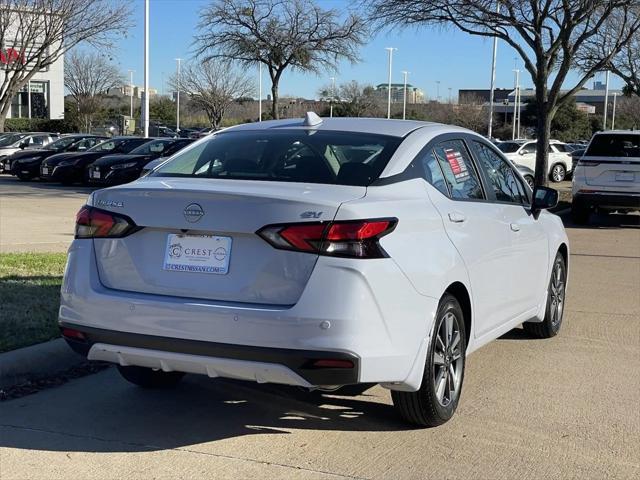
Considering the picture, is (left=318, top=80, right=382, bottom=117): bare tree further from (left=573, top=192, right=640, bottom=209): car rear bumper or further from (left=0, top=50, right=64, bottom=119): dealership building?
(left=573, top=192, right=640, bottom=209): car rear bumper

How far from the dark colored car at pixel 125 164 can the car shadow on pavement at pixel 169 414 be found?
16397 millimetres

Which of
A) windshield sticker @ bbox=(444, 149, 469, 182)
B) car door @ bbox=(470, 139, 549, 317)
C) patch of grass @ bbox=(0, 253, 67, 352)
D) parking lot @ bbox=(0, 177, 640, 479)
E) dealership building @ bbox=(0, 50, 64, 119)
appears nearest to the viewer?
parking lot @ bbox=(0, 177, 640, 479)

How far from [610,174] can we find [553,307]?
930 centimetres

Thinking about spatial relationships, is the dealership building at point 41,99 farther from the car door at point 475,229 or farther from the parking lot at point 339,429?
the car door at point 475,229

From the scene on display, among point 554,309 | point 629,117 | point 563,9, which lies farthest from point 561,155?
point 629,117

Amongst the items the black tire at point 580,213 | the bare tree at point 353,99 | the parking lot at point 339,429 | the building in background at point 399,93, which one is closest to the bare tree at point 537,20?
the black tire at point 580,213

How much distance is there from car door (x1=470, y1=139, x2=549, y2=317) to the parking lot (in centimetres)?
56

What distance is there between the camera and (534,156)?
2977 centimetres

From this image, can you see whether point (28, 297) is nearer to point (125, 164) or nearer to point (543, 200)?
point (543, 200)

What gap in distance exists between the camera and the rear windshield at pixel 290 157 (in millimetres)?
4484

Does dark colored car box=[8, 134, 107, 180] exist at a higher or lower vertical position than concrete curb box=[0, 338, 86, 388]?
higher

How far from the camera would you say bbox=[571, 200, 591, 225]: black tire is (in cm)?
1603

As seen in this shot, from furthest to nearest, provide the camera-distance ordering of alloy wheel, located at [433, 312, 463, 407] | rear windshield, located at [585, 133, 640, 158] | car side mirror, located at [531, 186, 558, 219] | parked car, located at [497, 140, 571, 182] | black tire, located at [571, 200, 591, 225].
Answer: parked car, located at [497, 140, 571, 182], black tire, located at [571, 200, 591, 225], rear windshield, located at [585, 133, 640, 158], car side mirror, located at [531, 186, 558, 219], alloy wheel, located at [433, 312, 463, 407]

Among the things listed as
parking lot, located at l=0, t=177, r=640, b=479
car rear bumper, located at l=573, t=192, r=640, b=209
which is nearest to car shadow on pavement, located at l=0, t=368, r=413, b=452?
parking lot, located at l=0, t=177, r=640, b=479
